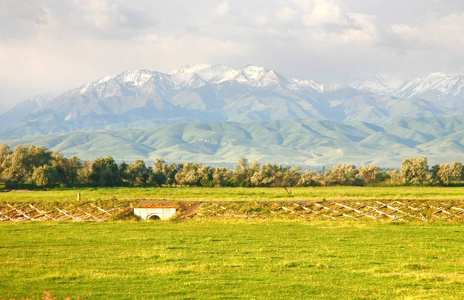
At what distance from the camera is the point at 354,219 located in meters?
46.9

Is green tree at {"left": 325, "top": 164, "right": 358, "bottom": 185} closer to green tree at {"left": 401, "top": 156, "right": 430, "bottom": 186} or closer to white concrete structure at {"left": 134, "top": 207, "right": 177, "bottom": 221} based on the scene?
green tree at {"left": 401, "top": 156, "right": 430, "bottom": 186}

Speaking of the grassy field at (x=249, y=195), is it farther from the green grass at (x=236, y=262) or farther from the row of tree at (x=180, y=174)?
the green grass at (x=236, y=262)

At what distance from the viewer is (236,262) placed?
90.3ft

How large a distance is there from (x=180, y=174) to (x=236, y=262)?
237 feet

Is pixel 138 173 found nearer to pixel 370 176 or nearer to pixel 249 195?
pixel 249 195

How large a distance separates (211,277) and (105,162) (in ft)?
240

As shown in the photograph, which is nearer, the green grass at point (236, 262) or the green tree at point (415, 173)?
the green grass at point (236, 262)

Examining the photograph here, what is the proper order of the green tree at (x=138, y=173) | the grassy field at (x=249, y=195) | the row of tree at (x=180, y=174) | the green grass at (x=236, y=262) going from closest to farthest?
the green grass at (x=236, y=262) → the grassy field at (x=249, y=195) → the row of tree at (x=180, y=174) → the green tree at (x=138, y=173)

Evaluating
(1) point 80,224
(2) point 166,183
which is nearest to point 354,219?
(1) point 80,224

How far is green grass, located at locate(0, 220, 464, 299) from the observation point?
2208 centimetres

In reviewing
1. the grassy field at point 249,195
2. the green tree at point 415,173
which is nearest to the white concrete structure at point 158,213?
the grassy field at point 249,195

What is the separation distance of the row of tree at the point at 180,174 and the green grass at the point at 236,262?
49157mm

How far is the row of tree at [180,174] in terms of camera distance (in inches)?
3536

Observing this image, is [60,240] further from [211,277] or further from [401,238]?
[401,238]
